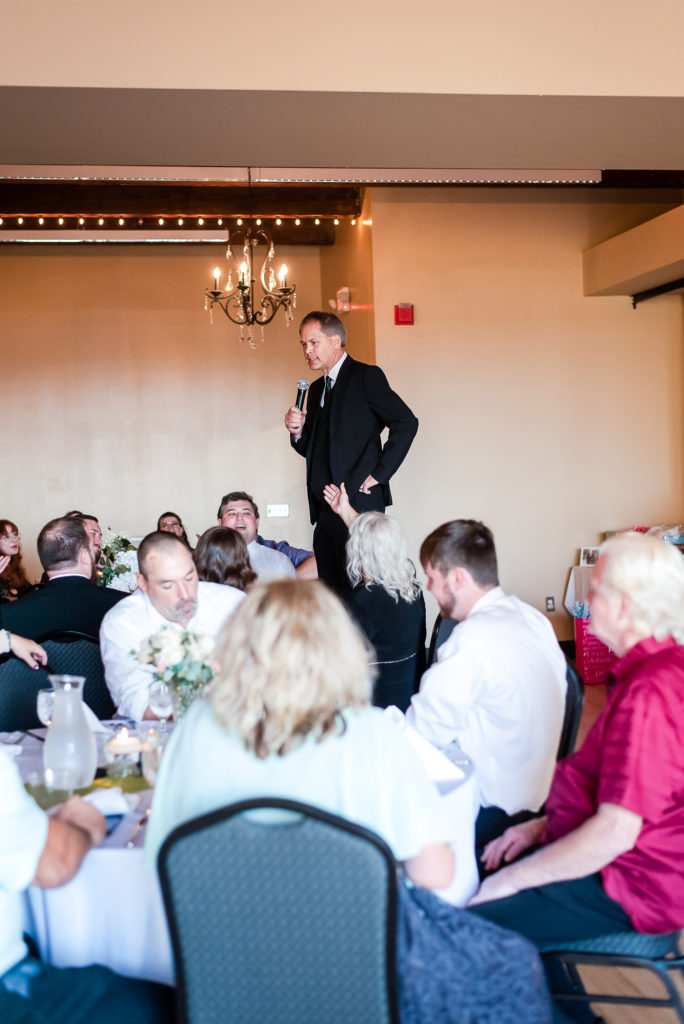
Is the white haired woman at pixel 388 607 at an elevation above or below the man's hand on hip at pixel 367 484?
below

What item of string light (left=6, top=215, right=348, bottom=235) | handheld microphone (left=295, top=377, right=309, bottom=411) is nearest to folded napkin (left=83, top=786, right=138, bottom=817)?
handheld microphone (left=295, top=377, right=309, bottom=411)

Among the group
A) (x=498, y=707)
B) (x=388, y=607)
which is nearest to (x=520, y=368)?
(x=388, y=607)

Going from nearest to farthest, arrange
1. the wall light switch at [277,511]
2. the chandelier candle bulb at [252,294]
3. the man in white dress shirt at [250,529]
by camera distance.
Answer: the man in white dress shirt at [250,529] < the chandelier candle bulb at [252,294] < the wall light switch at [277,511]

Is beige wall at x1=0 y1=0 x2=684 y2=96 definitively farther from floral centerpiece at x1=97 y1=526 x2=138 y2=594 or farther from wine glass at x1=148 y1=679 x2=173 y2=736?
floral centerpiece at x1=97 y1=526 x2=138 y2=594

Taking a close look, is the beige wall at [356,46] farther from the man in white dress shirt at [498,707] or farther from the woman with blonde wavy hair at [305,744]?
the woman with blonde wavy hair at [305,744]

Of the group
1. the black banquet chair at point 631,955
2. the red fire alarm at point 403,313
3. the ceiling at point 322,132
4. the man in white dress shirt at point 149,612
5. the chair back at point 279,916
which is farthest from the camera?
the red fire alarm at point 403,313

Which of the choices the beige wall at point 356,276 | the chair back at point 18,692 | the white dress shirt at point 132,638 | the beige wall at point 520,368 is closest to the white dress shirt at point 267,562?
the white dress shirt at point 132,638

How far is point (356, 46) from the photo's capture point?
137 inches

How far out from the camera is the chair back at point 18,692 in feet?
8.34

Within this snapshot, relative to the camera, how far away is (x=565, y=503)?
6844mm

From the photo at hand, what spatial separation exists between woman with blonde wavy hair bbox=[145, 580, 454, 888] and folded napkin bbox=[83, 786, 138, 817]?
385 millimetres

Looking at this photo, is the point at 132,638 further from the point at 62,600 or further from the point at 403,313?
the point at 403,313

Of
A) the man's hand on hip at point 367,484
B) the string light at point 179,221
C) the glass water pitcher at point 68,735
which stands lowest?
the glass water pitcher at point 68,735

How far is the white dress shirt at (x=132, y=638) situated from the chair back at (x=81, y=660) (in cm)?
11
